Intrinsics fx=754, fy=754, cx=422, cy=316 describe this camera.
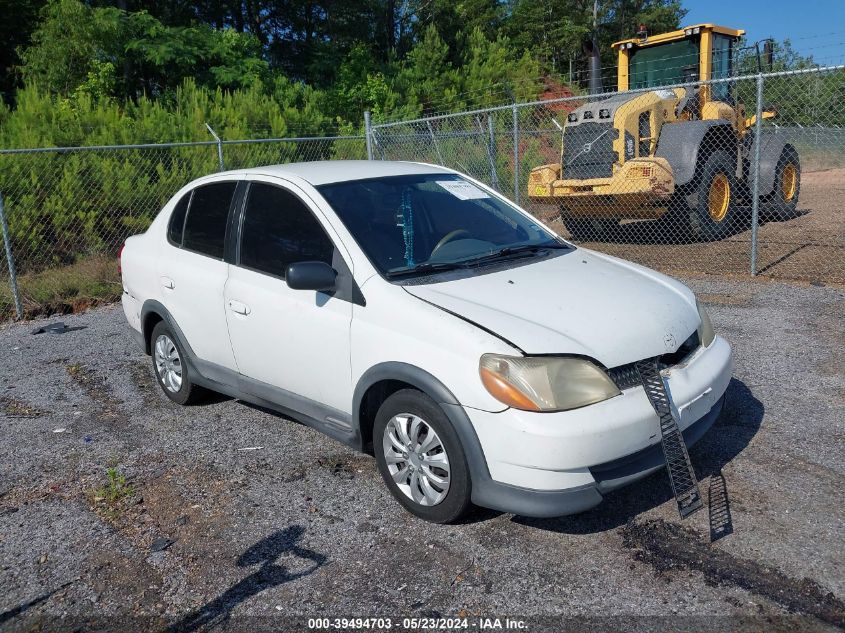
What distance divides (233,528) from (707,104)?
10477 millimetres

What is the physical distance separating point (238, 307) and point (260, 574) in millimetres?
1724

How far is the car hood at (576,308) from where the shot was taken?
331cm

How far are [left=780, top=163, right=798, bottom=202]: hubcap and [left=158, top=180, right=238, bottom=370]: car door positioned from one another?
11.1 meters

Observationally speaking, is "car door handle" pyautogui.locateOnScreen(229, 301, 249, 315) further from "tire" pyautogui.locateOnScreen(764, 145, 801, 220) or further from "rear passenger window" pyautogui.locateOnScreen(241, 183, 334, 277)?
"tire" pyautogui.locateOnScreen(764, 145, 801, 220)

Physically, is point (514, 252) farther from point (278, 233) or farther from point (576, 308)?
point (278, 233)

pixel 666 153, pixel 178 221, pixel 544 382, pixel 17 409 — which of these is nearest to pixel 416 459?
pixel 544 382

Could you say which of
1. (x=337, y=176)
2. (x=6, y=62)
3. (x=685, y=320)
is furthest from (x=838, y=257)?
(x=6, y=62)

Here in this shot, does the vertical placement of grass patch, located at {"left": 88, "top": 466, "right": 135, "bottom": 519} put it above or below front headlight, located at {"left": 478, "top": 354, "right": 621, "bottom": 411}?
below

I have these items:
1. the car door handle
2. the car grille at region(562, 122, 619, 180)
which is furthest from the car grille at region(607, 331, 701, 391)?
the car grille at region(562, 122, 619, 180)

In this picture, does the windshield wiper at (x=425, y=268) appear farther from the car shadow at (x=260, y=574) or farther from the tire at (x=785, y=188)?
the tire at (x=785, y=188)

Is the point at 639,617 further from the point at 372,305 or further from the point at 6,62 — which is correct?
the point at 6,62

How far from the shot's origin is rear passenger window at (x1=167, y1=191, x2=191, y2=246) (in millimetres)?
5234

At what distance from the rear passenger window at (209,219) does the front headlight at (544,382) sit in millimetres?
2297

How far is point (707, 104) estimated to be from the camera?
38.2 ft
